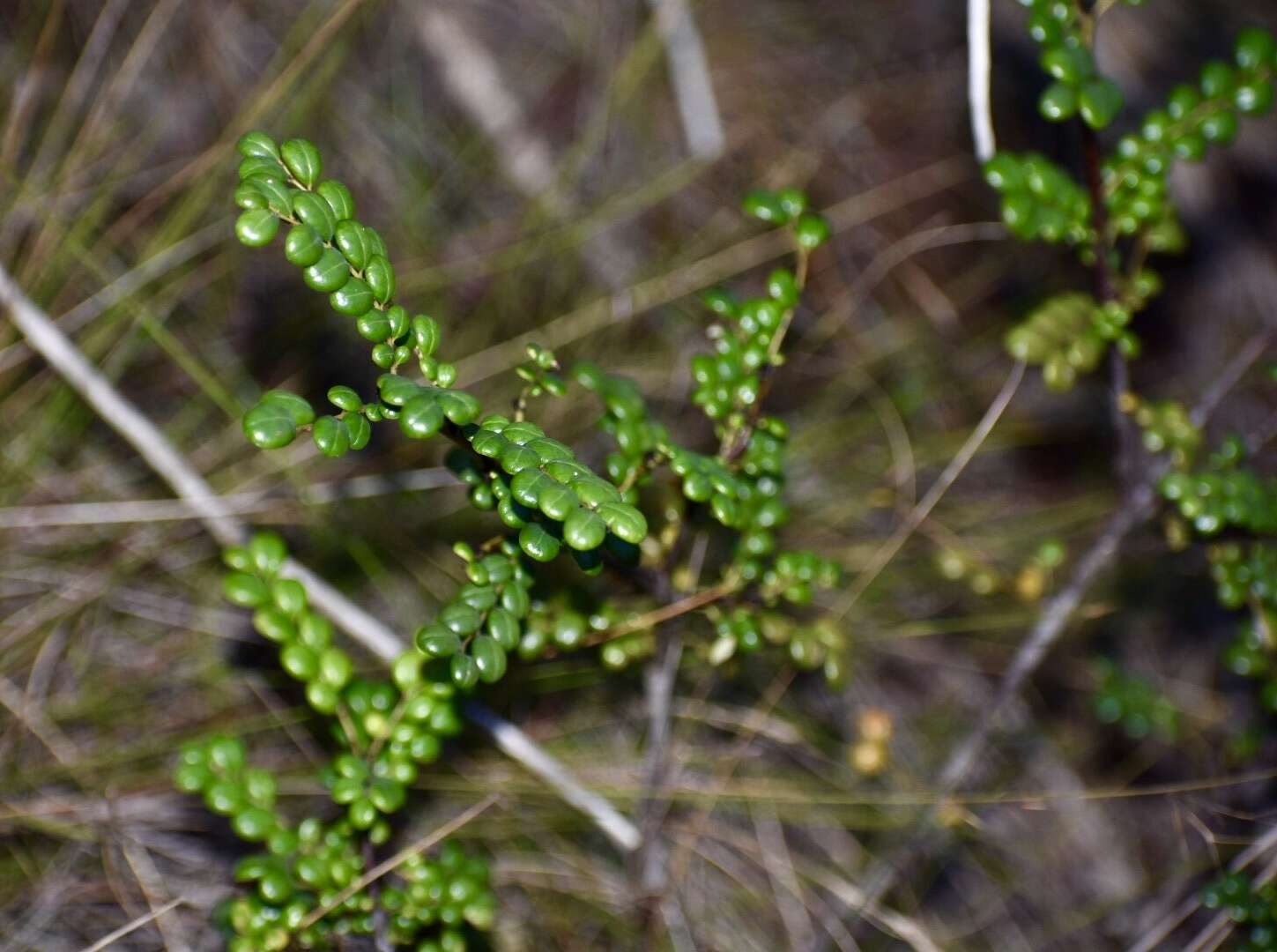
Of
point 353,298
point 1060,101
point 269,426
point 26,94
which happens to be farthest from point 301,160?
point 26,94

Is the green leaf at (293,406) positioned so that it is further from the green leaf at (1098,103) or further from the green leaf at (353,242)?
the green leaf at (1098,103)

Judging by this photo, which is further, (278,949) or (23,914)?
(23,914)

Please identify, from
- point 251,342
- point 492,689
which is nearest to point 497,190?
point 251,342

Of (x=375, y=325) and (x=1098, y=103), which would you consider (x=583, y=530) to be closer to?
(x=375, y=325)

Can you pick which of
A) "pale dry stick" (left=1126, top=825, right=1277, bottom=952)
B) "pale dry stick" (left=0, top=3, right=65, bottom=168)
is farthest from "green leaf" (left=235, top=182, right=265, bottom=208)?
"pale dry stick" (left=1126, top=825, right=1277, bottom=952)

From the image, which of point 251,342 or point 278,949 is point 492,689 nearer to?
point 278,949

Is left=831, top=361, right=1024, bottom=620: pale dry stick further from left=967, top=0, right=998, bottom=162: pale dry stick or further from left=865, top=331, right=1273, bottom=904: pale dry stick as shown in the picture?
left=967, top=0, right=998, bottom=162: pale dry stick
